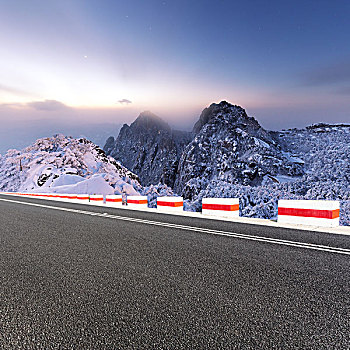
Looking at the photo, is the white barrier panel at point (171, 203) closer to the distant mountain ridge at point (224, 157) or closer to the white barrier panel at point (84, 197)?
the white barrier panel at point (84, 197)

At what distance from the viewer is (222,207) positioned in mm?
11711

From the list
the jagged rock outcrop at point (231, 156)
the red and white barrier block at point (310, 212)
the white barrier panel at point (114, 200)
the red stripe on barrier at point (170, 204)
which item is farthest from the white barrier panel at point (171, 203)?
the jagged rock outcrop at point (231, 156)

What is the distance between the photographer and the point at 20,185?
58844mm

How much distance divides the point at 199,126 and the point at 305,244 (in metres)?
187

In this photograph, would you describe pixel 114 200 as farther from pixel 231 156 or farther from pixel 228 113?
pixel 228 113

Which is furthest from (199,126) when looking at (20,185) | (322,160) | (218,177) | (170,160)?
(20,185)

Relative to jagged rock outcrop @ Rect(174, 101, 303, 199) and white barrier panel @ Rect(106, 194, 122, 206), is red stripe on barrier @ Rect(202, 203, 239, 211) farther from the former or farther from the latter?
jagged rock outcrop @ Rect(174, 101, 303, 199)

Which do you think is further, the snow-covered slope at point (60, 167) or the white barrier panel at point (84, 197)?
the snow-covered slope at point (60, 167)

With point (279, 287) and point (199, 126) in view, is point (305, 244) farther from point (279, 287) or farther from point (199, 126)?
point (199, 126)

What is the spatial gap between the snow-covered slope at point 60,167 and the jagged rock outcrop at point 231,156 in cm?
6317

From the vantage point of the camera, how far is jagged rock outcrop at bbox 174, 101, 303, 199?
119619mm

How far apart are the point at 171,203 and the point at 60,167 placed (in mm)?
49942

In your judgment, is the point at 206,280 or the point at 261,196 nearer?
the point at 206,280

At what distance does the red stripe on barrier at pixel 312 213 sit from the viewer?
8.61 metres
